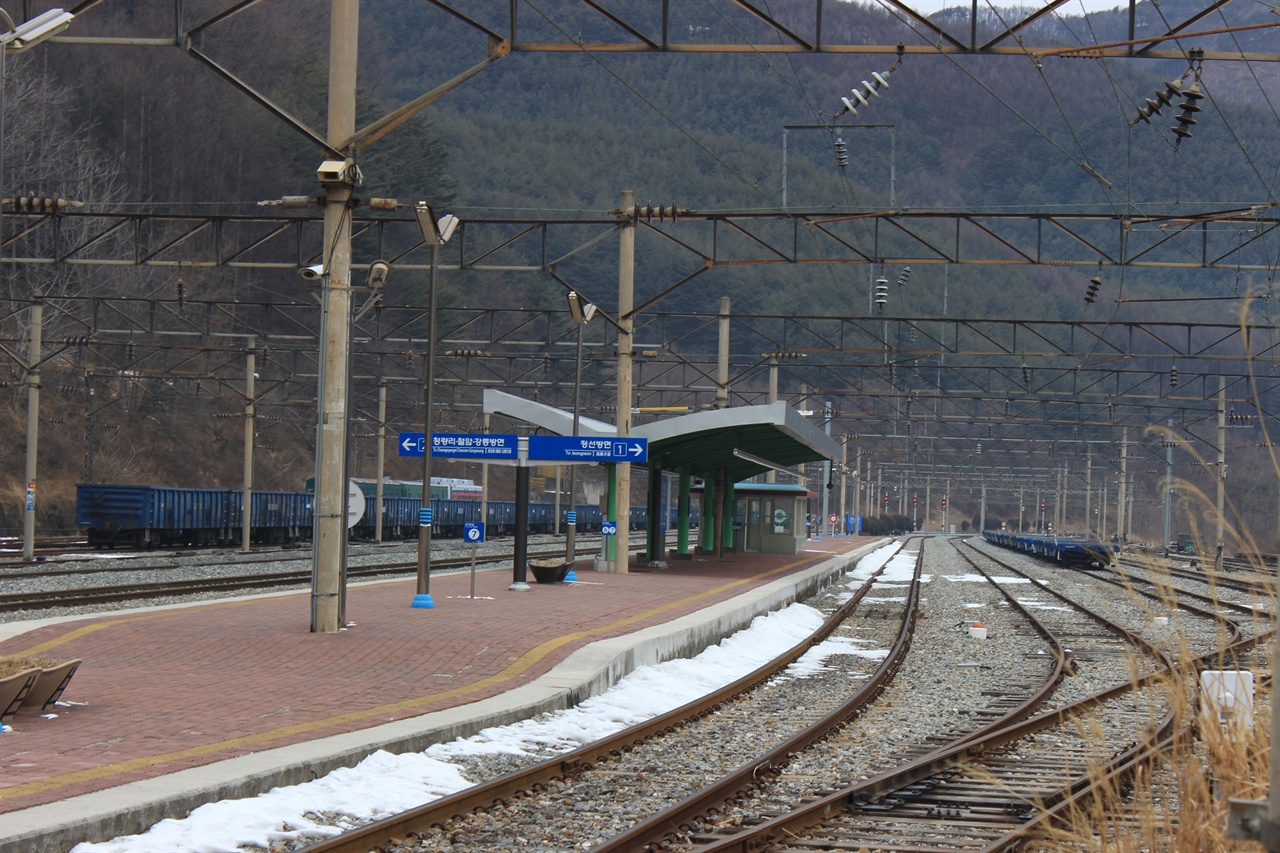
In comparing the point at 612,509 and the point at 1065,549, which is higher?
the point at 612,509

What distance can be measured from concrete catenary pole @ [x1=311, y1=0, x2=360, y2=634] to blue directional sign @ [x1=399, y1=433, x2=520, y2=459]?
17.0ft

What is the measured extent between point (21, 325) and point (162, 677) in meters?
43.5

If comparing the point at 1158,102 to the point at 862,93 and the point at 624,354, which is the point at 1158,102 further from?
the point at 624,354

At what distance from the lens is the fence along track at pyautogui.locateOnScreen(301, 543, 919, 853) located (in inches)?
270

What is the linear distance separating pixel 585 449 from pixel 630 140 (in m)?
103

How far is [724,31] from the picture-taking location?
13050 cm

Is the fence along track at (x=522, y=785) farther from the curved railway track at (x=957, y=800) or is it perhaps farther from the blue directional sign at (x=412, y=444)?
the blue directional sign at (x=412, y=444)

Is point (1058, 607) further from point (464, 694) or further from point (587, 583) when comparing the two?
point (464, 694)

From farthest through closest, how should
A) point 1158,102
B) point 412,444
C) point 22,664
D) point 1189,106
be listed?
1. point 412,444
2. point 1158,102
3. point 1189,106
4. point 22,664

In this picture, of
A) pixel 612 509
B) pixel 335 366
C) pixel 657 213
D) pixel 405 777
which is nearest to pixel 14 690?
pixel 405 777

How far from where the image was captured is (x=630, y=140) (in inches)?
4865

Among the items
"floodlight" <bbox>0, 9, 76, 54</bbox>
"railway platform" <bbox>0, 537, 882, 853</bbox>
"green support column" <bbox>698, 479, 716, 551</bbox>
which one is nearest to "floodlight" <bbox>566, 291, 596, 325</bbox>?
"railway platform" <bbox>0, 537, 882, 853</bbox>

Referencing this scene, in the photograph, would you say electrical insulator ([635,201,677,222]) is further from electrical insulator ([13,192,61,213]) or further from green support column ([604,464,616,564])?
electrical insulator ([13,192,61,213])

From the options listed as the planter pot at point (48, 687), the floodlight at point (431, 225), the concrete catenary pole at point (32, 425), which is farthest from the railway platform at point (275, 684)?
the concrete catenary pole at point (32, 425)
